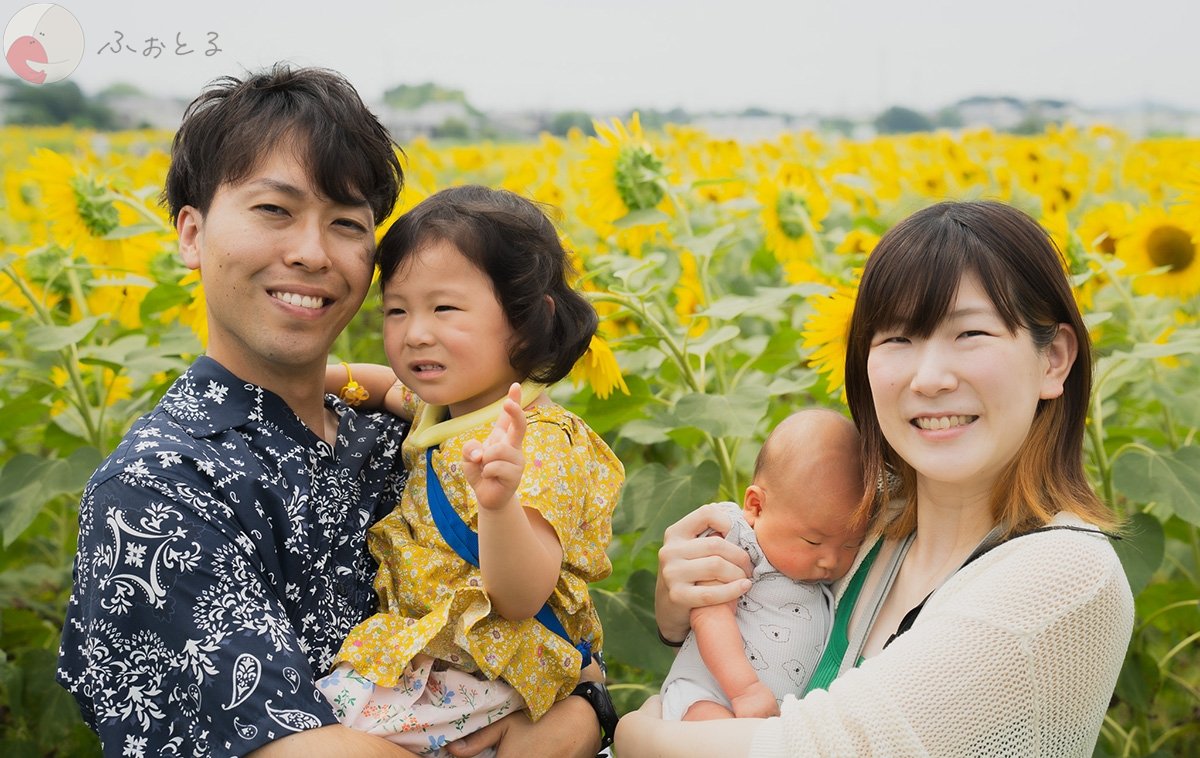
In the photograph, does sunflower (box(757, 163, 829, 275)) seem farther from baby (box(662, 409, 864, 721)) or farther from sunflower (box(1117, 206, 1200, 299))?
baby (box(662, 409, 864, 721))

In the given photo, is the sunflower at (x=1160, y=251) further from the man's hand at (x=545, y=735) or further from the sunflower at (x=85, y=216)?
the sunflower at (x=85, y=216)

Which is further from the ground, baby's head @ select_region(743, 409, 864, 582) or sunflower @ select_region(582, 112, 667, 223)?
sunflower @ select_region(582, 112, 667, 223)

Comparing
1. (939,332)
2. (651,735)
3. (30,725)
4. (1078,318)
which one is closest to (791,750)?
(651,735)

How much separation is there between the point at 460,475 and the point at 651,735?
0.44 m

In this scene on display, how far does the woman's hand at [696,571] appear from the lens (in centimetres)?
174

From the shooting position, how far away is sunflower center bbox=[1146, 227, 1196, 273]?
3350 millimetres

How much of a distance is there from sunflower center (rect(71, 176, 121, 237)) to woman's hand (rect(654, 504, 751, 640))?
181 centimetres

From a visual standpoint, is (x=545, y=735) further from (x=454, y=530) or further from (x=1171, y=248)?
(x=1171, y=248)

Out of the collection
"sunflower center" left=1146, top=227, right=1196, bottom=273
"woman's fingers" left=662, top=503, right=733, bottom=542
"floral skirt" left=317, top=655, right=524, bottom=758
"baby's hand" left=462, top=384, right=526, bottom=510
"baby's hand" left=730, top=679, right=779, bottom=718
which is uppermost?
"baby's hand" left=462, top=384, right=526, bottom=510

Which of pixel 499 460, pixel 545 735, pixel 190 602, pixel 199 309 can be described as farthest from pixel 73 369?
pixel 499 460

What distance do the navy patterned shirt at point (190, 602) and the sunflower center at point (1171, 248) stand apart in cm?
255

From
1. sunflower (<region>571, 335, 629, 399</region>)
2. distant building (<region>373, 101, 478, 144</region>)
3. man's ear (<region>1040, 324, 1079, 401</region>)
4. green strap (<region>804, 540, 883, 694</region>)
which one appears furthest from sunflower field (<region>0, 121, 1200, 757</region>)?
distant building (<region>373, 101, 478, 144</region>)

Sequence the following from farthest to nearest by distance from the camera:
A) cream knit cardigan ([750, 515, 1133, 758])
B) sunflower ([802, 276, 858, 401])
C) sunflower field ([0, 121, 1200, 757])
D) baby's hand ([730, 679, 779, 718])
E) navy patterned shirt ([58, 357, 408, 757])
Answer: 1. sunflower field ([0, 121, 1200, 757])
2. sunflower ([802, 276, 858, 401])
3. baby's hand ([730, 679, 779, 718])
4. navy patterned shirt ([58, 357, 408, 757])
5. cream knit cardigan ([750, 515, 1133, 758])

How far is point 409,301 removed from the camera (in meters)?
1.85
